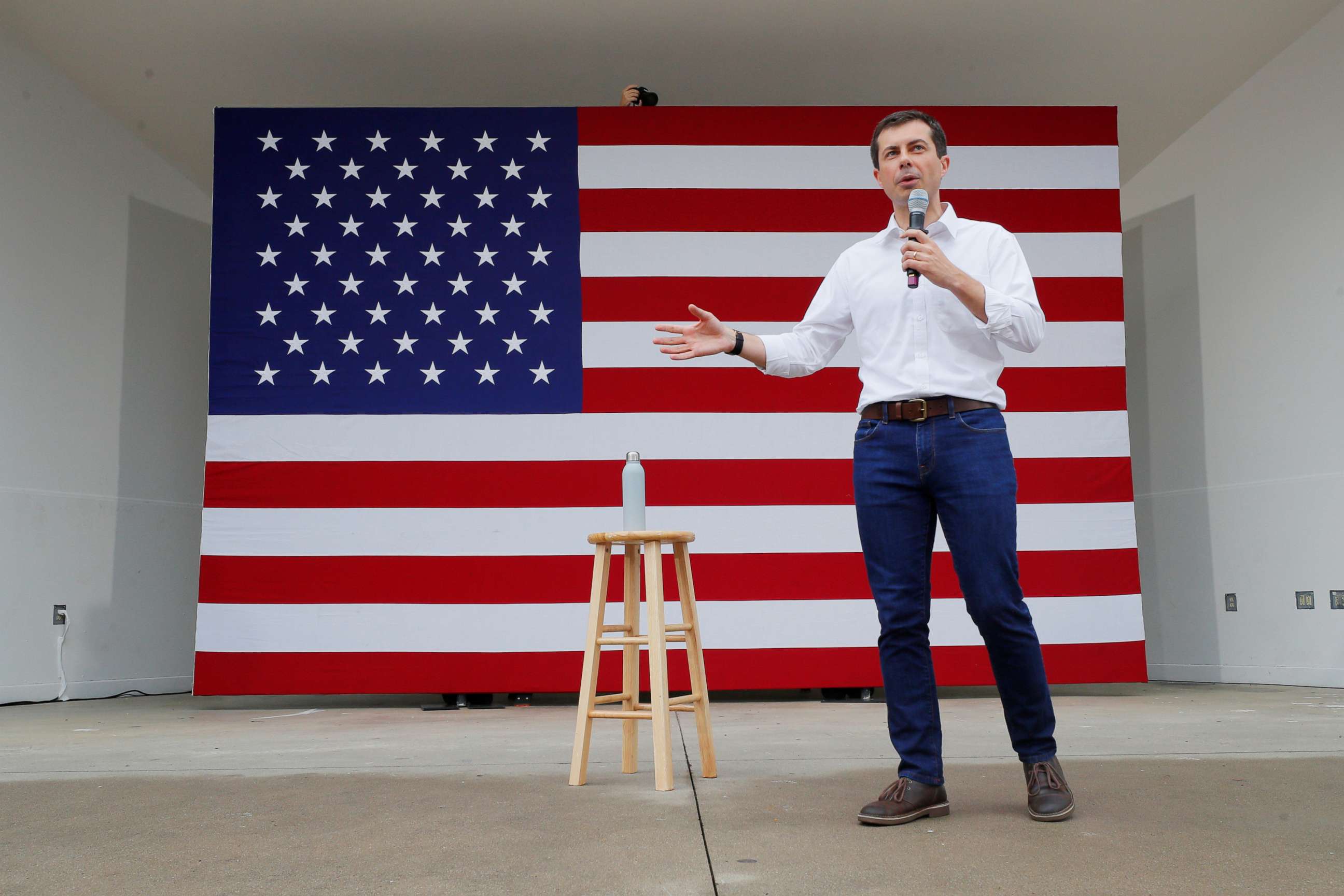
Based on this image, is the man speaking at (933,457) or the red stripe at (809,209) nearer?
the man speaking at (933,457)

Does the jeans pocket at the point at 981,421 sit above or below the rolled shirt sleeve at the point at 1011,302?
below

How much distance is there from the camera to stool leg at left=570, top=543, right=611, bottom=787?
215 centimetres

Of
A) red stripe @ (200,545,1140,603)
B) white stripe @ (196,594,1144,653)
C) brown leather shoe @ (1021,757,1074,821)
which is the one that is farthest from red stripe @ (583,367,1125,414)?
brown leather shoe @ (1021,757,1074,821)

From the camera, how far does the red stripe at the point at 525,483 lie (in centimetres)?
419

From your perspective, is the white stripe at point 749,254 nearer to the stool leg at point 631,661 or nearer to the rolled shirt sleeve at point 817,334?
the stool leg at point 631,661

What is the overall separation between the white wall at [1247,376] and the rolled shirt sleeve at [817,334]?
3.44m

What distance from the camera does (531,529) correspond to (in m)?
4.20

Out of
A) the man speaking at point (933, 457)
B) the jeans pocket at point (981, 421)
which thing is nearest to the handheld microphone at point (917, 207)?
the man speaking at point (933, 457)

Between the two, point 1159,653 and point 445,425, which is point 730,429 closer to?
point 445,425

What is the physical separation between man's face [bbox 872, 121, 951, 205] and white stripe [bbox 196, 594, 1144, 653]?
101 inches

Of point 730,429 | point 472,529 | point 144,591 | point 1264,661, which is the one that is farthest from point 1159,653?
point 144,591

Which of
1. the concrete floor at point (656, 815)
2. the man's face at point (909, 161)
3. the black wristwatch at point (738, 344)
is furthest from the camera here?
the black wristwatch at point (738, 344)

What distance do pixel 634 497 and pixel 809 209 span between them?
2.55m

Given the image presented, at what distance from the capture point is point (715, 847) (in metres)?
1.57
